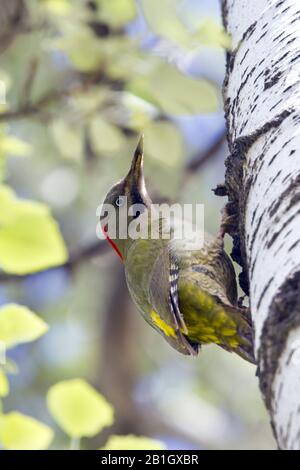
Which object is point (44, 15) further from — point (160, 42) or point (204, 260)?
point (204, 260)

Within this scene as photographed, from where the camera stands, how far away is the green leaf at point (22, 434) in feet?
7.11

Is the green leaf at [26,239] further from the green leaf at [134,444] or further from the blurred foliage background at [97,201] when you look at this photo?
the green leaf at [134,444]

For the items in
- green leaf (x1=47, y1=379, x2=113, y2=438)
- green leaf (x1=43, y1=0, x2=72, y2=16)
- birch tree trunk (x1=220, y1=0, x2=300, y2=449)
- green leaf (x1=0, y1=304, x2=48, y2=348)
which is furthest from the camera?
green leaf (x1=43, y1=0, x2=72, y2=16)

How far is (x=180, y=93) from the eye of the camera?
290 centimetres

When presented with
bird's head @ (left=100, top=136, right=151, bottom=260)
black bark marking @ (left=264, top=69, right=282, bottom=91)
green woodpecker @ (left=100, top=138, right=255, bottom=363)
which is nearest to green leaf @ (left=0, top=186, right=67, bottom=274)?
black bark marking @ (left=264, top=69, right=282, bottom=91)

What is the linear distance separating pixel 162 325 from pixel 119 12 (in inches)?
47.5

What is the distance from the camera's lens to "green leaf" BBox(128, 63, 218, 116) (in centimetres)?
290

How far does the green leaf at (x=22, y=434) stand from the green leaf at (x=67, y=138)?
5.46 ft

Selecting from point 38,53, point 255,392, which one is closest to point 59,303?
point 255,392

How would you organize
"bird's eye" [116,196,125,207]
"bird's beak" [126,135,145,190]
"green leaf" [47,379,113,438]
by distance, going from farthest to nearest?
"bird's eye" [116,196,125,207], "bird's beak" [126,135,145,190], "green leaf" [47,379,113,438]

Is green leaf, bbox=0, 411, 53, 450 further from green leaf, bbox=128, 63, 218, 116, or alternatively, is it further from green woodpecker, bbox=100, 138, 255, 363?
green leaf, bbox=128, 63, 218, 116

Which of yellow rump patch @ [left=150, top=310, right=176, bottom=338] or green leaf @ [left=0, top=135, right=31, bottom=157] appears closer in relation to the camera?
green leaf @ [left=0, top=135, right=31, bottom=157]

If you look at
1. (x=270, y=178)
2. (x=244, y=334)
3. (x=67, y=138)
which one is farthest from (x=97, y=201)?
(x=270, y=178)

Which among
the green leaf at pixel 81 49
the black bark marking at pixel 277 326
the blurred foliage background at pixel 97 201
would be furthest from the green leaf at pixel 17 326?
the green leaf at pixel 81 49
